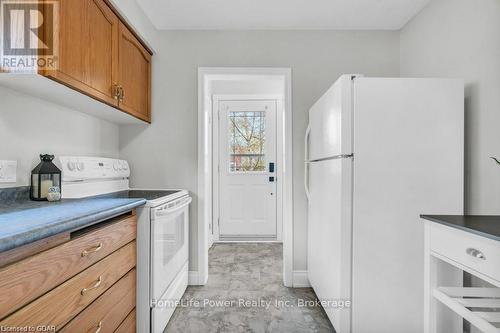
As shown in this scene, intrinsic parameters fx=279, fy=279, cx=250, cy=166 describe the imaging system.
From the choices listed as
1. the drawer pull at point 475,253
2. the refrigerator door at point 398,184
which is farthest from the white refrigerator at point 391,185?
the drawer pull at point 475,253

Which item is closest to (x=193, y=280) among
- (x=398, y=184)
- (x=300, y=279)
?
(x=300, y=279)

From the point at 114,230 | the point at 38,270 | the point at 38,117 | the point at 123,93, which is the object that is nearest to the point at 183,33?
the point at 123,93

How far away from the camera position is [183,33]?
262 cm

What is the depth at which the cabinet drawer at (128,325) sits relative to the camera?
143 centimetres

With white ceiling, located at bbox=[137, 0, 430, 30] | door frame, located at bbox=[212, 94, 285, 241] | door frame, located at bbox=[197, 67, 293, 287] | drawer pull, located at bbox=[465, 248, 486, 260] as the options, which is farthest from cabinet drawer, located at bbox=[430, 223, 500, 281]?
door frame, located at bbox=[212, 94, 285, 241]

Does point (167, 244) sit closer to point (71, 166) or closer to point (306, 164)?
point (71, 166)

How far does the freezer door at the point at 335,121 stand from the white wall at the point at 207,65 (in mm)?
549

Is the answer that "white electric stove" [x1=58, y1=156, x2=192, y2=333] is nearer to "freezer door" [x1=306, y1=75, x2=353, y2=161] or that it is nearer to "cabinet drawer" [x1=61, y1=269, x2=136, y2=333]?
"cabinet drawer" [x1=61, y1=269, x2=136, y2=333]

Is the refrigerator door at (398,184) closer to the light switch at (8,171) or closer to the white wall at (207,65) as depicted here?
the white wall at (207,65)

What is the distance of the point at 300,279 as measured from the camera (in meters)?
2.57

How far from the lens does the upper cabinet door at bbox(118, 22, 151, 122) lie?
2.02m

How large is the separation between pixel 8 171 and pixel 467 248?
7.00 feet

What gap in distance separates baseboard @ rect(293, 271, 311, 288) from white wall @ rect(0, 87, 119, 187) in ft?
6.70

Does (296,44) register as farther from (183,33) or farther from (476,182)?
(476,182)
